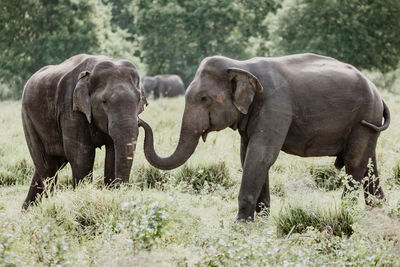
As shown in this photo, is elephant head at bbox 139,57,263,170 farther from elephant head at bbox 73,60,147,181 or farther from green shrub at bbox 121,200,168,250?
green shrub at bbox 121,200,168,250

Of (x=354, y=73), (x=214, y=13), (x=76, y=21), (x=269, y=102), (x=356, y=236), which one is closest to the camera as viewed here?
(x=356, y=236)

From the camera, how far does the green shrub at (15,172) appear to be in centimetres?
1055

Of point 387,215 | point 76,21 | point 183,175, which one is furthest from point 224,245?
point 76,21

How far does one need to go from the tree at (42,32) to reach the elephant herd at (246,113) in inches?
1098

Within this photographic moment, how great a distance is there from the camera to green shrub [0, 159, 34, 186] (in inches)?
416

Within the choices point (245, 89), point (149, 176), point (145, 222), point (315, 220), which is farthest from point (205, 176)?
point (145, 222)

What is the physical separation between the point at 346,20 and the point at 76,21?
582 inches

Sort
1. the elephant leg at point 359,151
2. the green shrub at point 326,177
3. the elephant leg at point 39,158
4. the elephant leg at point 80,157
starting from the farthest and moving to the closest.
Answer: the green shrub at point 326,177 < the elephant leg at point 39,158 < the elephant leg at point 80,157 < the elephant leg at point 359,151

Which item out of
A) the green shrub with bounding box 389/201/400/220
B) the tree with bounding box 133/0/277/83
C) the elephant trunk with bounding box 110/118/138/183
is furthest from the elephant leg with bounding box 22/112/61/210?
the tree with bounding box 133/0/277/83

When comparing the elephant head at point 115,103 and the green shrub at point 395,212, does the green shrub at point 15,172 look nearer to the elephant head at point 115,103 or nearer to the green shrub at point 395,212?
the elephant head at point 115,103

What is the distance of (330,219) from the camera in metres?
6.35

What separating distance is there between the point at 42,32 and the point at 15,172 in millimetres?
26978

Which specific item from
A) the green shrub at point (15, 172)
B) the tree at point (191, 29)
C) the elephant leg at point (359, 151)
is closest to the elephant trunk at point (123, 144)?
the elephant leg at point (359, 151)

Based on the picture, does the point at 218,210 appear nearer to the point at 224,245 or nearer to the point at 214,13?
the point at 224,245
